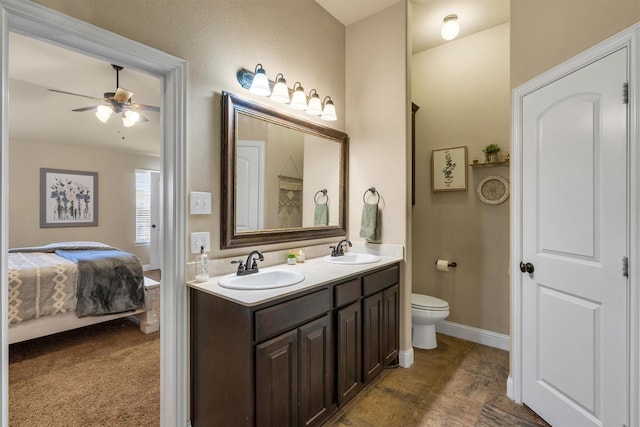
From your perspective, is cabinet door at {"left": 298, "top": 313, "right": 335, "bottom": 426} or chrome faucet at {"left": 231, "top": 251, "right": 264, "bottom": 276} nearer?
cabinet door at {"left": 298, "top": 313, "right": 335, "bottom": 426}

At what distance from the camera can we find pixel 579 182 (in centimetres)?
157

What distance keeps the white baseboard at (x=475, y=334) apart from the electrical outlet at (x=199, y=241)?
250cm

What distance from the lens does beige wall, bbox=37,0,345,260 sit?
1.43 metres

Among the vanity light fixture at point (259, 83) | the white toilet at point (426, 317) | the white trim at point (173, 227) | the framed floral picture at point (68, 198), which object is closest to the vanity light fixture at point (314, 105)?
the vanity light fixture at point (259, 83)

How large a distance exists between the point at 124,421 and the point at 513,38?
11.2 feet

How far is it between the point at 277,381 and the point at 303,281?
49cm

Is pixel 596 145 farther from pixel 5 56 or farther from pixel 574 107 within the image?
pixel 5 56

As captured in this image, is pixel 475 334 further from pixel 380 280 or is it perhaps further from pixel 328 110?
pixel 328 110

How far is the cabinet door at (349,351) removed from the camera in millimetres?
1801

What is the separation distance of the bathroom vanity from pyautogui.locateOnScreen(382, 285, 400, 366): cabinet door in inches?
7.6

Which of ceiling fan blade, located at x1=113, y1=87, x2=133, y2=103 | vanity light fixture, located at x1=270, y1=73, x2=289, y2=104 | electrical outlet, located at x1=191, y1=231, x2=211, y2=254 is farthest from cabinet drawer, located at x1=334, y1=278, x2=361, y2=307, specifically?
ceiling fan blade, located at x1=113, y1=87, x2=133, y2=103

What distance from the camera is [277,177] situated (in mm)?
2250

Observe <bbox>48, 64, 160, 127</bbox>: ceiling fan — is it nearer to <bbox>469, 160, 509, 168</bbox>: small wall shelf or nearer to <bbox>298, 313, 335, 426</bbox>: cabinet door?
<bbox>298, 313, 335, 426</bbox>: cabinet door

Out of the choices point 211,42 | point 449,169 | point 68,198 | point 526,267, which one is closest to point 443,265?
point 449,169
